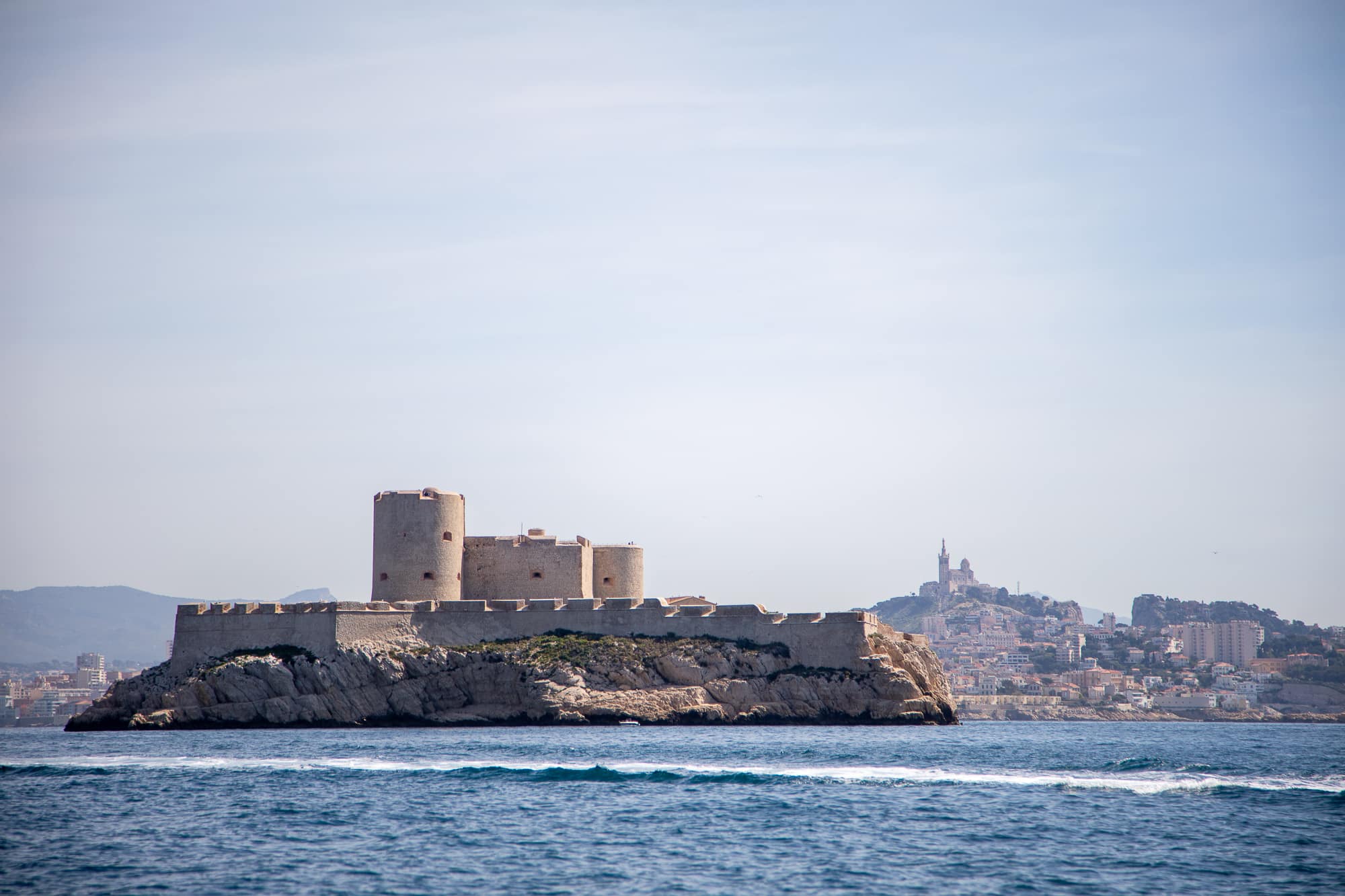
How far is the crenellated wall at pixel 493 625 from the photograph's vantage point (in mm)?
52344

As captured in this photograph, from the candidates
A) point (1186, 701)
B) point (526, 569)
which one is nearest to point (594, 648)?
point (526, 569)

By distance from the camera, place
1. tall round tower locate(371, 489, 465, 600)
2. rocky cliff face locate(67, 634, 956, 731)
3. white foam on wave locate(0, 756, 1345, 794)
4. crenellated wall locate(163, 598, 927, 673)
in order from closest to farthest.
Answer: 1. white foam on wave locate(0, 756, 1345, 794)
2. rocky cliff face locate(67, 634, 956, 731)
3. crenellated wall locate(163, 598, 927, 673)
4. tall round tower locate(371, 489, 465, 600)

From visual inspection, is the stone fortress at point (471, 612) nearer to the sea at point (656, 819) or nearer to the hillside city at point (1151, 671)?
Answer: the sea at point (656, 819)

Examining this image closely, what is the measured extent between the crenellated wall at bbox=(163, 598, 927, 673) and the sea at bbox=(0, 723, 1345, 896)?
10048 mm

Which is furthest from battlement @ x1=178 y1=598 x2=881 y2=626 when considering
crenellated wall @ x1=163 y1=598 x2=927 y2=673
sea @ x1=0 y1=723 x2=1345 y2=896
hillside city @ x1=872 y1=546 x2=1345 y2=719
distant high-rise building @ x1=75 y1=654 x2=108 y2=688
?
distant high-rise building @ x1=75 y1=654 x2=108 y2=688

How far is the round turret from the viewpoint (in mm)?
60188

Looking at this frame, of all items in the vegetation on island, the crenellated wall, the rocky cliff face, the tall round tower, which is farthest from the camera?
the tall round tower

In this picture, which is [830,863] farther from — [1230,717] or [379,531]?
[1230,717]

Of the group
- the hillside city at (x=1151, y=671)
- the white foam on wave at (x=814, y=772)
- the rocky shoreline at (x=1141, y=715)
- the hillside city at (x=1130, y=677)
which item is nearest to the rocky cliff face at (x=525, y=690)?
the white foam on wave at (x=814, y=772)

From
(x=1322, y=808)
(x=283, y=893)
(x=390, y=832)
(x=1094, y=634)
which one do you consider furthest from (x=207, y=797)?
(x=1094, y=634)

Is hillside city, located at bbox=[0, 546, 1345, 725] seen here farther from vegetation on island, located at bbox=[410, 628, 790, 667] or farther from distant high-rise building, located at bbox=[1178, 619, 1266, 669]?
vegetation on island, located at bbox=[410, 628, 790, 667]

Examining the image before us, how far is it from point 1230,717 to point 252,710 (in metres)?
83.0

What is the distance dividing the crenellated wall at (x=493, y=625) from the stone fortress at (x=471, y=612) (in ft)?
0.12

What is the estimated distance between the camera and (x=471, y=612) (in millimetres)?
54406
